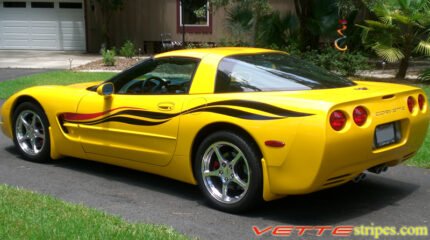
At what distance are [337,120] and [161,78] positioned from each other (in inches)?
80.2

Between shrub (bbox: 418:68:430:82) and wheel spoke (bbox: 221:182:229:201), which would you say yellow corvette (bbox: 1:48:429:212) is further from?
shrub (bbox: 418:68:430:82)

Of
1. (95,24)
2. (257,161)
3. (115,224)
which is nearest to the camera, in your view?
(115,224)

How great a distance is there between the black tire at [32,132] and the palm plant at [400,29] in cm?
928

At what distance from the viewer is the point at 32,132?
670 cm

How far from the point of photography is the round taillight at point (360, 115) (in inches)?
177

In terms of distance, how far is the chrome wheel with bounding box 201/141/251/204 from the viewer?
15.8 ft

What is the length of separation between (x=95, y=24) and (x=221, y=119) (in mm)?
20162

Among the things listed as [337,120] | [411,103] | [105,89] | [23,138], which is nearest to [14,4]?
[23,138]

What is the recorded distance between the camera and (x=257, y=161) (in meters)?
4.64

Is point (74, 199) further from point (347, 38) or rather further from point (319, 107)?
point (347, 38)

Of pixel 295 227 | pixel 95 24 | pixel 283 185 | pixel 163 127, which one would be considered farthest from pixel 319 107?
pixel 95 24

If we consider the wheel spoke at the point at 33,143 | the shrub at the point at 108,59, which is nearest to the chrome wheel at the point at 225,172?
the wheel spoke at the point at 33,143

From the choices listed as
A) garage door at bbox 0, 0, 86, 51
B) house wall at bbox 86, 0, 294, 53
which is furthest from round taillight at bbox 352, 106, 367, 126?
garage door at bbox 0, 0, 86, 51

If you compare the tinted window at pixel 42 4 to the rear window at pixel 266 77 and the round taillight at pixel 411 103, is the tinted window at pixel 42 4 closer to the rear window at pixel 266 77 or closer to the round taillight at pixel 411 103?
the rear window at pixel 266 77
